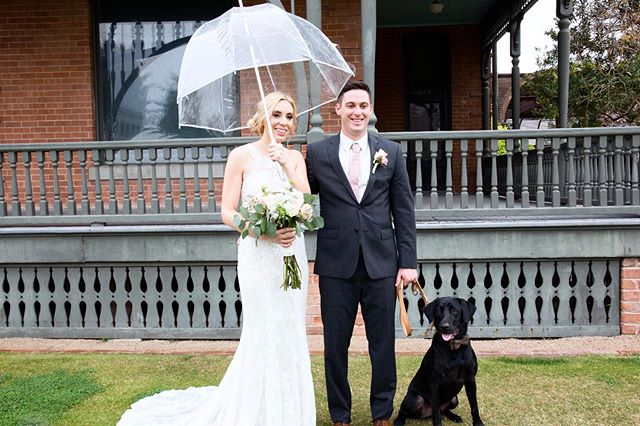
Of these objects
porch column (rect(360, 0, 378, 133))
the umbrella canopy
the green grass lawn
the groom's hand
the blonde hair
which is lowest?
the green grass lawn

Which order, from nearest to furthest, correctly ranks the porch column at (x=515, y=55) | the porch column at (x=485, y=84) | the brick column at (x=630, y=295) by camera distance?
1. the brick column at (x=630, y=295)
2. the porch column at (x=515, y=55)
3. the porch column at (x=485, y=84)

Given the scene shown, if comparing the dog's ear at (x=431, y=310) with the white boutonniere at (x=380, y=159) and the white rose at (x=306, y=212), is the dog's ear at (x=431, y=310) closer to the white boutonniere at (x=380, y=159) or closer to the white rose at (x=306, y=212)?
the white boutonniere at (x=380, y=159)

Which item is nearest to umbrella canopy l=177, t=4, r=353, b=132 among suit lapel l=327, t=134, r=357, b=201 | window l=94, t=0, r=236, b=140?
suit lapel l=327, t=134, r=357, b=201

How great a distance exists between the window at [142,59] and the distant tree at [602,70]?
1674cm

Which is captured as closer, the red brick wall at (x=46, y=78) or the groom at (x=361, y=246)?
the groom at (x=361, y=246)

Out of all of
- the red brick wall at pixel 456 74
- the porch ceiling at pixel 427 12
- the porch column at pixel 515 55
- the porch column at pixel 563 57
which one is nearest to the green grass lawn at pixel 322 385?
the porch column at pixel 563 57

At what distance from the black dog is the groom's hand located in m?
0.26

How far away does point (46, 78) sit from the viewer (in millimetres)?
9266

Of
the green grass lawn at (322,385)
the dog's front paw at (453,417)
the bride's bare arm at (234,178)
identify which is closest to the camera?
the bride's bare arm at (234,178)

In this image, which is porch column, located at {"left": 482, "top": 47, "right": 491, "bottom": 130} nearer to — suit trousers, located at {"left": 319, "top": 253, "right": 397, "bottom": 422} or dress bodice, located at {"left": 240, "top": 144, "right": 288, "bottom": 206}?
suit trousers, located at {"left": 319, "top": 253, "right": 397, "bottom": 422}

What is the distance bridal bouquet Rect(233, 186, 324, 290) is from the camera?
137 inches

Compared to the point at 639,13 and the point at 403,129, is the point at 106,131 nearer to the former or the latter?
the point at 403,129

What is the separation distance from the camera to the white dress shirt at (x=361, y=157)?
4.13 m

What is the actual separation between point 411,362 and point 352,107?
3.13m
